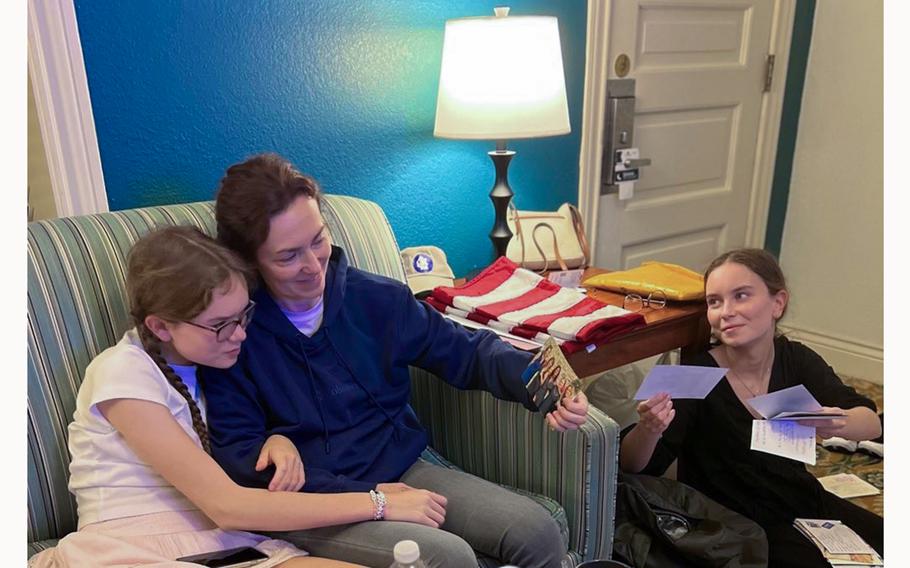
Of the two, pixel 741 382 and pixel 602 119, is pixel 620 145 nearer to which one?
pixel 602 119

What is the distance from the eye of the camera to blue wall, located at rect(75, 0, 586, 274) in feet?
5.48

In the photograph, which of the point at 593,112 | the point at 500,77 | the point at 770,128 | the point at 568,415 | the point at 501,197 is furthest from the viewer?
the point at 770,128

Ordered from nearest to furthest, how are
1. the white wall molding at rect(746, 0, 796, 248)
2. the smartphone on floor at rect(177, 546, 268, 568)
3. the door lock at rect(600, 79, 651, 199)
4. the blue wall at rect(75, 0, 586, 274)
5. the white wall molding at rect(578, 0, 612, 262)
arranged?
1. the smartphone on floor at rect(177, 546, 268, 568)
2. the blue wall at rect(75, 0, 586, 274)
3. the white wall molding at rect(578, 0, 612, 262)
4. the door lock at rect(600, 79, 651, 199)
5. the white wall molding at rect(746, 0, 796, 248)

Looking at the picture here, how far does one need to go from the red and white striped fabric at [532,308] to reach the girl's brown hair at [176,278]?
677 millimetres

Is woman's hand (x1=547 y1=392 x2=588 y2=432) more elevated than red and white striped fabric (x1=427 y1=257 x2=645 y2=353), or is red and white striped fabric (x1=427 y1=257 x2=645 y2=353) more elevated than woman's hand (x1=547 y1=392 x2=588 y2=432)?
red and white striped fabric (x1=427 y1=257 x2=645 y2=353)

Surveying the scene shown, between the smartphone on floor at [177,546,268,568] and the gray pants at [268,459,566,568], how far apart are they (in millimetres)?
76

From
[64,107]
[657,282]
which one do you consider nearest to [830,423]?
[657,282]

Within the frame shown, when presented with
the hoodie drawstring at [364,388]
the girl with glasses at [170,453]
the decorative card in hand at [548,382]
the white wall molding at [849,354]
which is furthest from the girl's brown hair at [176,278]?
the white wall molding at [849,354]

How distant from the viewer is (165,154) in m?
1.75

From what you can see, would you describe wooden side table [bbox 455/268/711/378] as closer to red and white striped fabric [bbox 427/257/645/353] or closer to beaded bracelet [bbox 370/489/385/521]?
red and white striped fabric [bbox 427/257/645/353]

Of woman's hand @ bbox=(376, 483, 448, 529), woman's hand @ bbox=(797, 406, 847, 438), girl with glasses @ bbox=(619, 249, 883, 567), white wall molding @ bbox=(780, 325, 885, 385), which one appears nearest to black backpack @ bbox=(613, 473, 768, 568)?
girl with glasses @ bbox=(619, 249, 883, 567)

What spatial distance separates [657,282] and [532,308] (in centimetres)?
41

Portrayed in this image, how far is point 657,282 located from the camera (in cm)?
200

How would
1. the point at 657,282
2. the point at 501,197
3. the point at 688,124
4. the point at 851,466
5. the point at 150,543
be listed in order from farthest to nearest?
1. the point at 688,124
2. the point at 851,466
3. the point at 501,197
4. the point at 657,282
5. the point at 150,543
